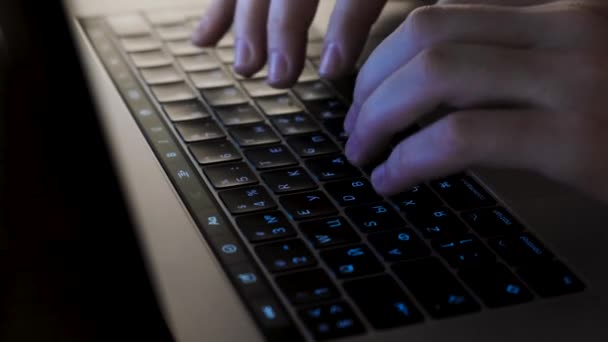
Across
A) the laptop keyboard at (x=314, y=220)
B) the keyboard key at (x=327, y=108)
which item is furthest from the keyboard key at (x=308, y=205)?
the keyboard key at (x=327, y=108)

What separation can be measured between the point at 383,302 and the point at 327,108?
22 cm

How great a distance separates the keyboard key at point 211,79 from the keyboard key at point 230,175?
12 cm

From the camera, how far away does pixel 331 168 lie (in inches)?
17.6

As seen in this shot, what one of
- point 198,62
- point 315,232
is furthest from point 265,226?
point 198,62

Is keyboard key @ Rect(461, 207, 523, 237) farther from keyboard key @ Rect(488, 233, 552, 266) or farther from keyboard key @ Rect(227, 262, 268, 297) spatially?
keyboard key @ Rect(227, 262, 268, 297)

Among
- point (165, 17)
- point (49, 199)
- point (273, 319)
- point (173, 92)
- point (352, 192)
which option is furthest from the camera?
point (49, 199)

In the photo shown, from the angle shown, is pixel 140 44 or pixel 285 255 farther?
pixel 140 44

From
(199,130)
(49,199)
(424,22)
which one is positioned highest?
(424,22)

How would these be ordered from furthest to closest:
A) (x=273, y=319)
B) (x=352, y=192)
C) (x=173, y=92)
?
(x=173, y=92), (x=352, y=192), (x=273, y=319)

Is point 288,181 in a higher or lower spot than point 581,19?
lower

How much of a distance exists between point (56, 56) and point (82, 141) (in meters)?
0.09

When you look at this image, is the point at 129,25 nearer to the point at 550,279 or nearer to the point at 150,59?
the point at 150,59

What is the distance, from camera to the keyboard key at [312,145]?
463 mm

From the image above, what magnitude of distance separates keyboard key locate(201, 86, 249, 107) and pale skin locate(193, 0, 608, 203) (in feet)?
0.38
